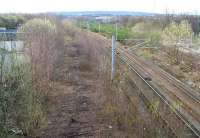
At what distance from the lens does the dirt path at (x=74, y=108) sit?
10336mm

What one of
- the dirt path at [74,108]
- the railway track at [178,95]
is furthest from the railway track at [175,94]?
the dirt path at [74,108]

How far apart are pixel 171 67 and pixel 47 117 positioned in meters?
13.2

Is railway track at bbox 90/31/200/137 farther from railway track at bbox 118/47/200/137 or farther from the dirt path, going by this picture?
the dirt path

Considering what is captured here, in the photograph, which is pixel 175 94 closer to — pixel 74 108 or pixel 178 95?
pixel 178 95

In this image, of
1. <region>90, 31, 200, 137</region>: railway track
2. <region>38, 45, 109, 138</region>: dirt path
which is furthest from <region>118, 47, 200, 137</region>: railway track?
<region>38, 45, 109, 138</region>: dirt path

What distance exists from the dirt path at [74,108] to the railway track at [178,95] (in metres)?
2.74

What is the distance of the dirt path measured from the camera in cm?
1034

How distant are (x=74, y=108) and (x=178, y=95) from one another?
4.66 meters

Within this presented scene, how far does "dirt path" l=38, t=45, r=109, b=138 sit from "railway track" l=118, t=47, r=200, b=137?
8.99 ft

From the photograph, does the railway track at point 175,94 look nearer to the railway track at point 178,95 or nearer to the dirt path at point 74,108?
the railway track at point 178,95

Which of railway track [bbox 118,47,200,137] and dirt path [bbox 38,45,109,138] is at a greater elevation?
railway track [bbox 118,47,200,137]

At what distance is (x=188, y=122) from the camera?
10273 millimetres

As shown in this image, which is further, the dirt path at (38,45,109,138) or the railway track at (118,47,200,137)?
the railway track at (118,47,200,137)

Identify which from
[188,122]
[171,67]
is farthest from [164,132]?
[171,67]
